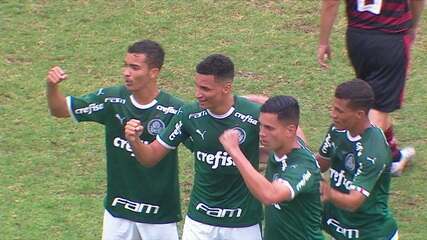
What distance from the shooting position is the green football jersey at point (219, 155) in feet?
25.3

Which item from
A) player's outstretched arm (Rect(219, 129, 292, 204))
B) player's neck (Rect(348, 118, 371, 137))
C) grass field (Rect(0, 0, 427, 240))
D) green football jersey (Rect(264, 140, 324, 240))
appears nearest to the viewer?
player's outstretched arm (Rect(219, 129, 292, 204))

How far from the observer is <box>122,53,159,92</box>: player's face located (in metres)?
7.93

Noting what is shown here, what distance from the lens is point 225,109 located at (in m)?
7.71

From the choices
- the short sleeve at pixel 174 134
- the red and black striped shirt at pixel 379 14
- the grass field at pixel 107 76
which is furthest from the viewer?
the grass field at pixel 107 76

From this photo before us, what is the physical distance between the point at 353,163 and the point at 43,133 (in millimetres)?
4350

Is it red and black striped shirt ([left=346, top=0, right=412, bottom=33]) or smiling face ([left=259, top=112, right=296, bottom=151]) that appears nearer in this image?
smiling face ([left=259, top=112, right=296, bottom=151])

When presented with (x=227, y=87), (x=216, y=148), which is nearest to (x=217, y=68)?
(x=227, y=87)

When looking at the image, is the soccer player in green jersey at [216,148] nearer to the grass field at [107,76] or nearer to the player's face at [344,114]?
the player's face at [344,114]

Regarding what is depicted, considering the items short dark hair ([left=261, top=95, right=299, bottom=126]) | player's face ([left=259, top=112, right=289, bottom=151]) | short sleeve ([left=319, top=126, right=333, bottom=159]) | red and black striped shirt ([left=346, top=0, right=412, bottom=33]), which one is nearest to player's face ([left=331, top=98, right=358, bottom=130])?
short sleeve ([left=319, top=126, right=333, bottom=159])

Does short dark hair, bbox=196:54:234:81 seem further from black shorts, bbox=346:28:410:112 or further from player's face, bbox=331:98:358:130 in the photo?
black shorts, bbox=346:28:410:112

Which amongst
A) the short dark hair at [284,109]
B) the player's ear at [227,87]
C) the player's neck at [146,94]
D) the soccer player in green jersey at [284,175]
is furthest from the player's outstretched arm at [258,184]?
the player's neck at [146,94]

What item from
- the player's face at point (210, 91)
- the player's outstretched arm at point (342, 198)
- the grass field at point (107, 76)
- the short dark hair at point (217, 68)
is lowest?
the grass field at point (107, 76)

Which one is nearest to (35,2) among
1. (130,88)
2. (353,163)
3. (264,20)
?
(264,20)

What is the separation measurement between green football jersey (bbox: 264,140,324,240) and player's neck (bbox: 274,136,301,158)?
0.07 feet
